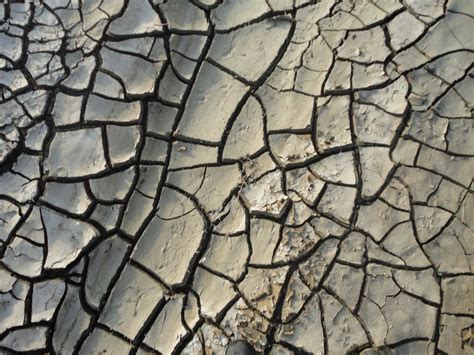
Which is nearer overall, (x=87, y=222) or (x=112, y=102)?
(x=87, y=222)

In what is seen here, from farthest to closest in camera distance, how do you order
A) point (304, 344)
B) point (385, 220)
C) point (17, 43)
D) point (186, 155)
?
point (17, 43) < point (186, 155) < point (385, 220) < point (304, 344)

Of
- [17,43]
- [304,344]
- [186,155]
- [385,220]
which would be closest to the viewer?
[304,344]

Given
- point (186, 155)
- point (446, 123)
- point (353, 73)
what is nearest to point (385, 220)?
point (446, 123)

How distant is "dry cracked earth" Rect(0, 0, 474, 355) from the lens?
322 centimetres

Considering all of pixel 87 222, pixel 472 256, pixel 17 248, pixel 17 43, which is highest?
pixel 17 43

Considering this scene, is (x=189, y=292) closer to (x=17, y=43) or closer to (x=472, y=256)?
(x=472, y=256)

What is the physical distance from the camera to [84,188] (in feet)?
11.6

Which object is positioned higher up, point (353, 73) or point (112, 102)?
point (353, 73)

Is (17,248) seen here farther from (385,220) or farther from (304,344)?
(385,220)

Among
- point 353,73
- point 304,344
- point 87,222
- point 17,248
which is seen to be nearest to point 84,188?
point 87,222

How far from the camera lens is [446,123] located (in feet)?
11.6

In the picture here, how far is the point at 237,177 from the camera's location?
3.55 meters

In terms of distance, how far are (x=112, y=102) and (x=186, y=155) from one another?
1.88 feet

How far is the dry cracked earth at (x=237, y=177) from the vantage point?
322cm
